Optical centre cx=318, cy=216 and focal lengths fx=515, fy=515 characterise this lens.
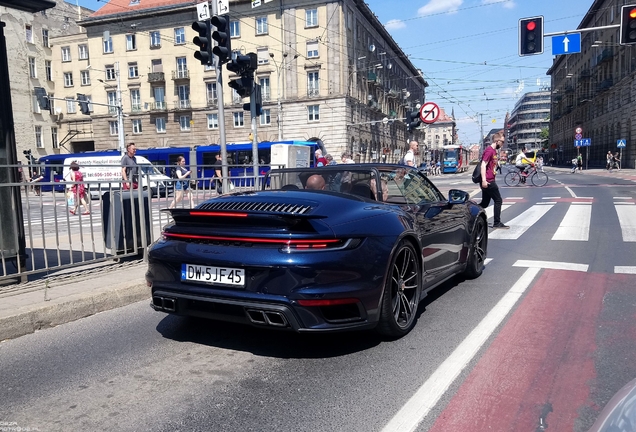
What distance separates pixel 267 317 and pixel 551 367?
1913 millimetres

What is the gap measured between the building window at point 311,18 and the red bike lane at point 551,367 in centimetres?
4425

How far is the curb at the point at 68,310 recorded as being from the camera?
13.9 feet

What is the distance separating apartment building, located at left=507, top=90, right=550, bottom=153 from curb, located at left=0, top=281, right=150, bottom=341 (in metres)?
155

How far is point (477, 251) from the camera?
623 cm

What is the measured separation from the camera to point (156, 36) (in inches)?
1983

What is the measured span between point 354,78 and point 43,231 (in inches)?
1835

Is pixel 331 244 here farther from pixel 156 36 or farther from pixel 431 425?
pixel 156 36

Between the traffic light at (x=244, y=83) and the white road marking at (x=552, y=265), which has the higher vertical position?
the traffic light at (x=244, y=83)

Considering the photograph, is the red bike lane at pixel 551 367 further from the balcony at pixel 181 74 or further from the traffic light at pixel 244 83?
the balcony at pixel 181 74

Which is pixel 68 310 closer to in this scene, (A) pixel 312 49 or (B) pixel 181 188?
(B) pixel 181 188

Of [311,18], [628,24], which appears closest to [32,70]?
[311,18]

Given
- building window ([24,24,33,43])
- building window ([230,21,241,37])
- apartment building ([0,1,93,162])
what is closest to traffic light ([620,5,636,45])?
building window ([230,21,241,37])

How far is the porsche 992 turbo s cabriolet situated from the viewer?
3309 millimetres

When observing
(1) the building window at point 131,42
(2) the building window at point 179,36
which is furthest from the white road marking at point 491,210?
(1) the building window at point 131,42
